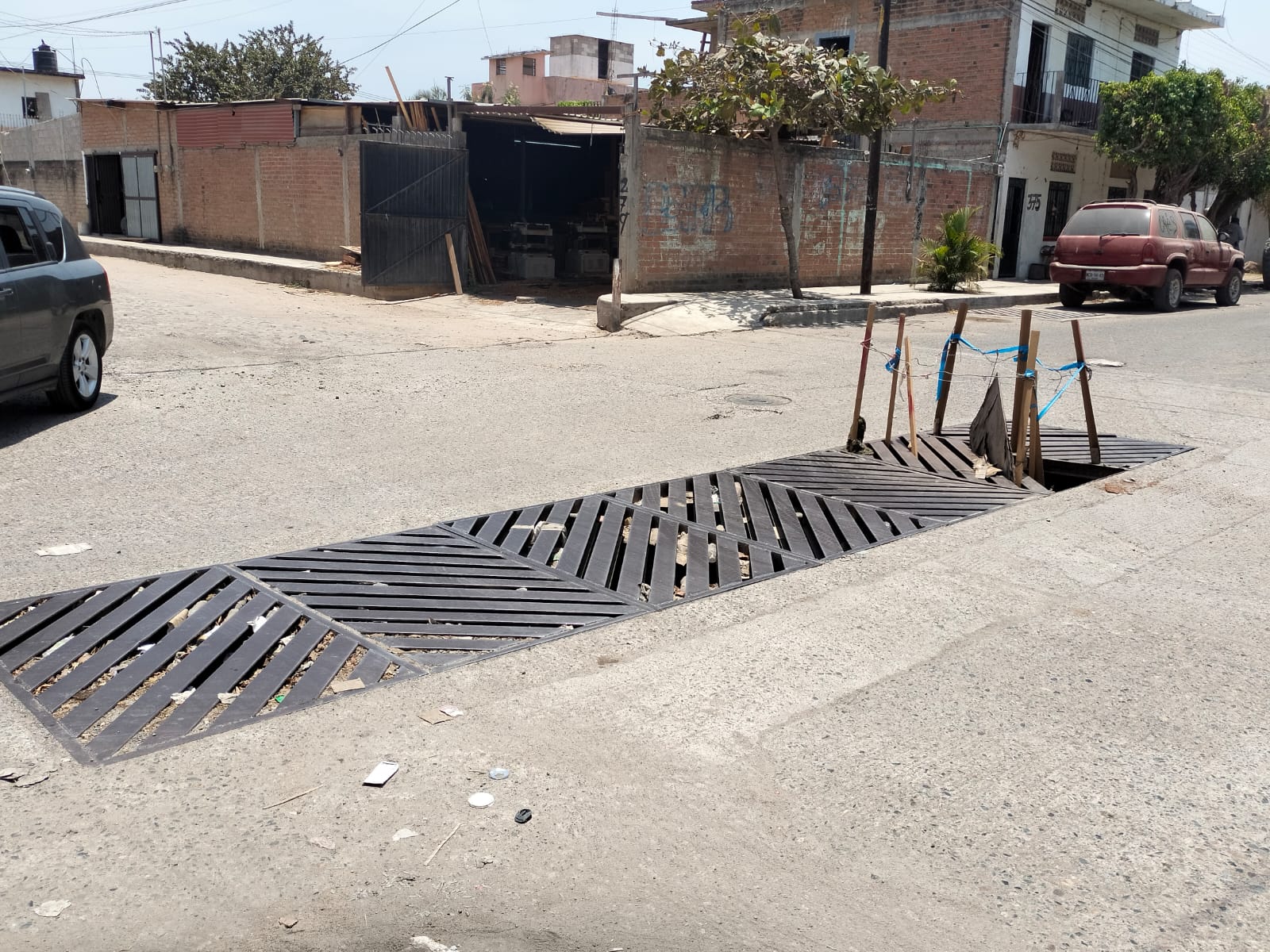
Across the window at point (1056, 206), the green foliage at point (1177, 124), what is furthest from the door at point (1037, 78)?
the window at point (1056, 206)

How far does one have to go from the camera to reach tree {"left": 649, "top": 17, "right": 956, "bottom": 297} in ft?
57.3

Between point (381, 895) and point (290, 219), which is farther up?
point (290, 219)

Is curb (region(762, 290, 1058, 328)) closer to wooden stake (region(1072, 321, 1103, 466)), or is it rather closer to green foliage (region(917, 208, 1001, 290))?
green foliage (region(917, 208, 1001, 290))

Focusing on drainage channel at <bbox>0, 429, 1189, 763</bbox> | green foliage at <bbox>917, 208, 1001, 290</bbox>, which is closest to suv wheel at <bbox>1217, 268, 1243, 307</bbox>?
green foliage at <bbox>917, 208, 1001, 290</bbox>

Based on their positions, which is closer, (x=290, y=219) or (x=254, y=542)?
(x=254, y=542)

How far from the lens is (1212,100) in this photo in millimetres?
26703

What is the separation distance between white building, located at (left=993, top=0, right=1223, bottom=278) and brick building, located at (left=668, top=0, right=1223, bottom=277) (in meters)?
0.04

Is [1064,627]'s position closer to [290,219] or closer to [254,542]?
[254,542]

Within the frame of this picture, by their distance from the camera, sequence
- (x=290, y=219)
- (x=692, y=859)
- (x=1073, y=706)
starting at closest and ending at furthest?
(x=692, y=859) < (x=1073, y=706) < (x=290, y=219)

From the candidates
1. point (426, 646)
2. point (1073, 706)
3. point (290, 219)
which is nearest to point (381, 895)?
point (426, 646)

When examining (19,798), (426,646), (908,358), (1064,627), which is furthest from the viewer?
(908,358)

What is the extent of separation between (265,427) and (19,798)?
551 cm

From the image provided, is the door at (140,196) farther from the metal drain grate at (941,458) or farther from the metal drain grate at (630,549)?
the metal drain grate at (630,549)

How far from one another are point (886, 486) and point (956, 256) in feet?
51.9
